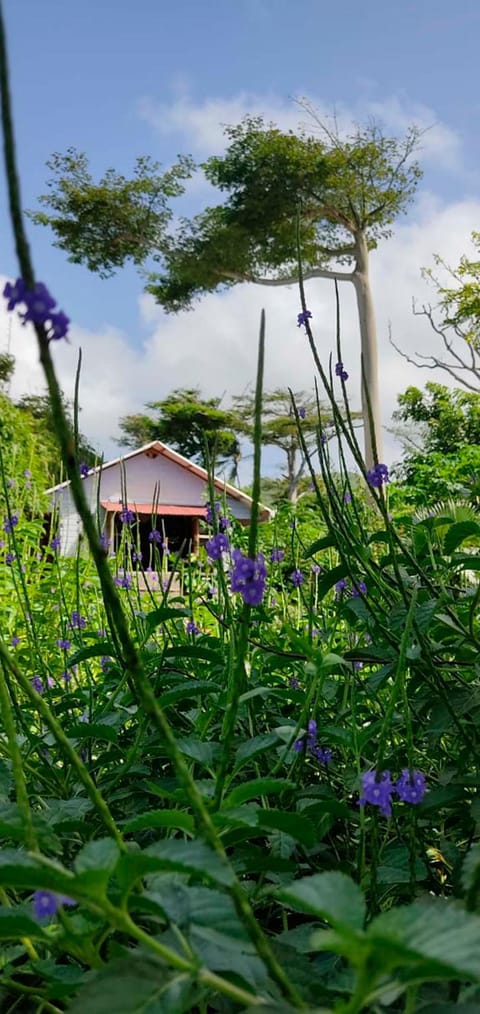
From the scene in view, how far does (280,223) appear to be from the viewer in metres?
24.1

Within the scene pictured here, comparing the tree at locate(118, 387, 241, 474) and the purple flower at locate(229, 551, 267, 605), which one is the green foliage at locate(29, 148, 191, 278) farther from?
the purple flower at locate(229, 551, 267, 605)

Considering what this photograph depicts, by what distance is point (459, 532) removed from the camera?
3.60 ft

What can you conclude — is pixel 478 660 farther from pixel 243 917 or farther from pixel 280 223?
pixel 280 223

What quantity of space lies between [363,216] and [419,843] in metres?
24.6

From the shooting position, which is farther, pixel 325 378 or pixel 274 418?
Answer: pixel 274 418

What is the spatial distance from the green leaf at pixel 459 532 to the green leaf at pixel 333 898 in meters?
0.68

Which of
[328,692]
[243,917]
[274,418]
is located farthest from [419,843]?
[274,418]

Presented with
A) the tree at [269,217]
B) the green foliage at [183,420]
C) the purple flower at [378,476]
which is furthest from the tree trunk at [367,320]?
the purple flower at [378,476]

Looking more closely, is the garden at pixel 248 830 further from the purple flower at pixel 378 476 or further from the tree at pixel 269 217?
the tree at pixel 269 217

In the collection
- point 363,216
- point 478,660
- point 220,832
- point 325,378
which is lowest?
point 220,832

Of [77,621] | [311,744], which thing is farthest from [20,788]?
[77,621]

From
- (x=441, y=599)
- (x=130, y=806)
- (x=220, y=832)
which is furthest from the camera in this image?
(x=130, y=806)

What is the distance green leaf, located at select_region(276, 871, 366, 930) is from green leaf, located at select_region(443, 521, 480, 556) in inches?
26.6

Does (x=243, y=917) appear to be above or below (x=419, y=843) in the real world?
above
